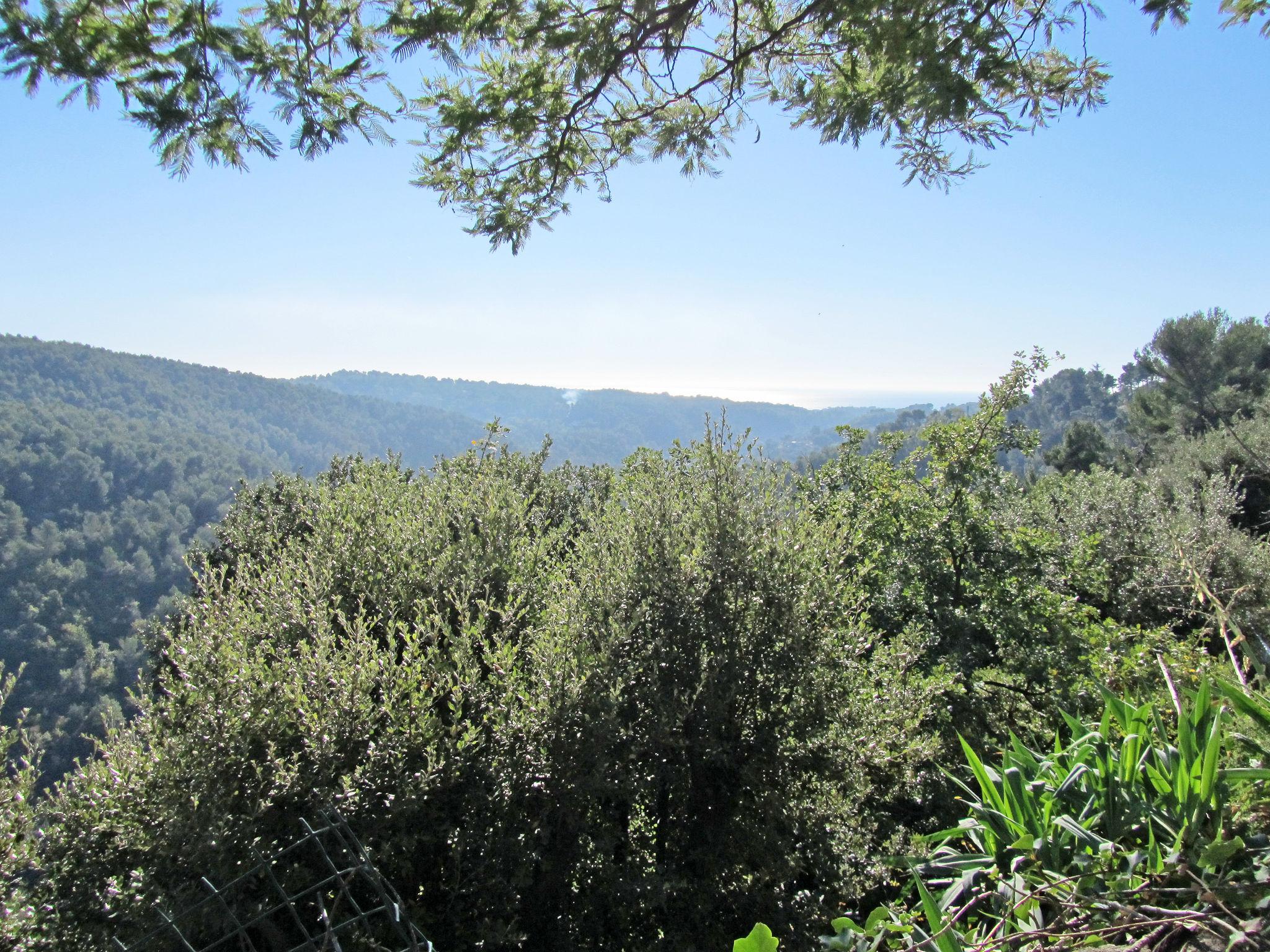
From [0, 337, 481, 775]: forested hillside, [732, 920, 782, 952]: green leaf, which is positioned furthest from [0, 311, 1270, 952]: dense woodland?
[0, 337, 481, 775]: forested hillside

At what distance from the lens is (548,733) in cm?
377

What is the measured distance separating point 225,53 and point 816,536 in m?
4.75

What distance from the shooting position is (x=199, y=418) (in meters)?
196

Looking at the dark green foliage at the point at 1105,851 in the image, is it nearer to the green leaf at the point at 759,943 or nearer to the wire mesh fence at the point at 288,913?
the green leaf at the point at 759,943

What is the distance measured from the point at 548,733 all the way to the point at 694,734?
3.44 feet

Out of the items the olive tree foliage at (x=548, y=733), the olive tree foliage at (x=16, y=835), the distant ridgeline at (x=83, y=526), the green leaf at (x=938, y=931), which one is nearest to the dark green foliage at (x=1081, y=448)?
the distant ridgeline at (x=83, y=526)

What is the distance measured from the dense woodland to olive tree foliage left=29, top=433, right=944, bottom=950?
23mm

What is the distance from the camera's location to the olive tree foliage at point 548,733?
3393mm

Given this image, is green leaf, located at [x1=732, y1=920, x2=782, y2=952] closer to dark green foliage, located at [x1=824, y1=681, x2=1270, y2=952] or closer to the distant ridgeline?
dark green foliage, located at [x1=824, y1=681, x2=1270, y2=952]

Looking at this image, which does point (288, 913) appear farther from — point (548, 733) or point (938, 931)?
point (938, 931)

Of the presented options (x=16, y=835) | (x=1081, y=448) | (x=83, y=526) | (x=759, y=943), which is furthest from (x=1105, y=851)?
(x=83, y=526)

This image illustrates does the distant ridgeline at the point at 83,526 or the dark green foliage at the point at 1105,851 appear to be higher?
the dark green foliage at the point at 1105,851

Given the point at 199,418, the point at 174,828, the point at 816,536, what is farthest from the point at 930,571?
the point at 199,418

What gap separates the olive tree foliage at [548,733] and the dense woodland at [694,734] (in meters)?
0.02
